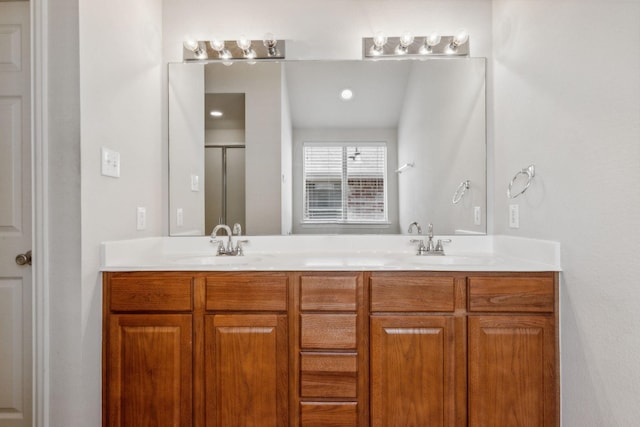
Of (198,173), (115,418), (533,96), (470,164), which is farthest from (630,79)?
(115,418)

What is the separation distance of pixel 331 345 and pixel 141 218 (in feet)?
3.94

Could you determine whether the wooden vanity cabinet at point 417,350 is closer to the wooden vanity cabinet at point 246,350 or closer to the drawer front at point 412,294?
the drawer front at point 412,294

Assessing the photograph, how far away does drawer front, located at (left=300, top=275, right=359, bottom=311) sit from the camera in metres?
1.48

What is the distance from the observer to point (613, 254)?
46.0 inches

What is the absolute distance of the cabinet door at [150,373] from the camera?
57.5 inches

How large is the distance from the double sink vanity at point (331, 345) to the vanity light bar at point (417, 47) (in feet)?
4.16

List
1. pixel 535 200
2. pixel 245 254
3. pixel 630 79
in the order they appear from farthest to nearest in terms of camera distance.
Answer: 1. pixel 245 254
2. pixel 535 200
3. pixel 630 79

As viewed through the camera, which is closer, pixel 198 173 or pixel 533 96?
pixel 533 96

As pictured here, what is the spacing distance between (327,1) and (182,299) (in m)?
1.88

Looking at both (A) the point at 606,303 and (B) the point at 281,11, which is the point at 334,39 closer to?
(B) the point at 281,11

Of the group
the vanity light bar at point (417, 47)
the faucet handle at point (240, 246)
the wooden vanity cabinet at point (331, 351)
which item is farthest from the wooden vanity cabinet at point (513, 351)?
the vanity light bar at point (417, 47)

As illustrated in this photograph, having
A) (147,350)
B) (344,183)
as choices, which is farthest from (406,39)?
(147,350)

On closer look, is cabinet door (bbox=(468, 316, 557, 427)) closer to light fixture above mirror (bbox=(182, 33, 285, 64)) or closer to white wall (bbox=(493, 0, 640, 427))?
white wall (bbox=(493, 0, 640, 427))

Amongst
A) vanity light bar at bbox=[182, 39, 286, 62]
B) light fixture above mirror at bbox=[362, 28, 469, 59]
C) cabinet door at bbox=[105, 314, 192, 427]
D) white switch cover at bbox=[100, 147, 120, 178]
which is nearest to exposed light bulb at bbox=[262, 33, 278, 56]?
vanity light bar at bbox=[182, 39, 286, 62]
